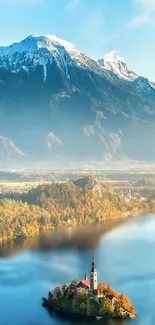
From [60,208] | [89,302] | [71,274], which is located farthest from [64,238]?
[89,302]

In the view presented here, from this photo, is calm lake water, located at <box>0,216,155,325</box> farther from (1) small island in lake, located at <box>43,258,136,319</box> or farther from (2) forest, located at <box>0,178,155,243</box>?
(2) forest, located at <box>0,178,155,243</box>

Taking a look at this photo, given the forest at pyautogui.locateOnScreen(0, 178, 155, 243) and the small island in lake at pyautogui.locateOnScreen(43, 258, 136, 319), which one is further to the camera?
the forest at pyautogui.locateOnScreen(0, 178, 155, 243)

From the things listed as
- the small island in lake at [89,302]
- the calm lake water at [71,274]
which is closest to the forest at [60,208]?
the calm lake water at [71,274]

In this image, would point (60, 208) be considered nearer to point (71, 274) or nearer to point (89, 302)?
point (71, 274)

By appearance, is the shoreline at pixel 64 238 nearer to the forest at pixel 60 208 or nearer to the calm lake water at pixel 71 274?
the forest at pixel 60 208

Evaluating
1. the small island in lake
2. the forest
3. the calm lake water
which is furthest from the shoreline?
the small island in lake
